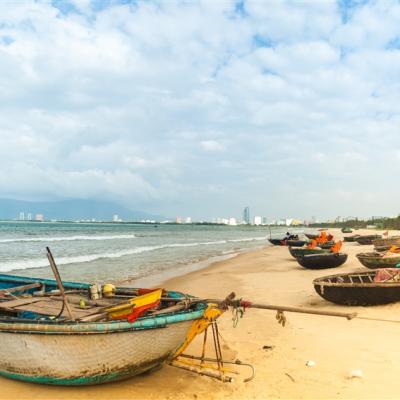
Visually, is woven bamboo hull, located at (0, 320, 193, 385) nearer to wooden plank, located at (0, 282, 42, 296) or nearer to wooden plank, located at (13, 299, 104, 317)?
wooden plank, located at (13, 299, 104, 317)

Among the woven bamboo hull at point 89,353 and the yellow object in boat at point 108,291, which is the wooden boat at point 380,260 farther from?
the woven bamboo hull at point 89,353

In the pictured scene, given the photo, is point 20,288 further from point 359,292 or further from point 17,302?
point 359,292

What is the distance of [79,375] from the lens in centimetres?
534

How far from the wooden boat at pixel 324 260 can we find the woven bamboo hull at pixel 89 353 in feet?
42.0

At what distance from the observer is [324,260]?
1734cm

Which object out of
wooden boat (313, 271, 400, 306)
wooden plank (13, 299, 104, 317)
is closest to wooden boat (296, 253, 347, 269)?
wooden boat (313, 271, 400, 306)

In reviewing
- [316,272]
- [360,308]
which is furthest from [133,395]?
[316,272]

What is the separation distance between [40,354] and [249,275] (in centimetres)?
1332

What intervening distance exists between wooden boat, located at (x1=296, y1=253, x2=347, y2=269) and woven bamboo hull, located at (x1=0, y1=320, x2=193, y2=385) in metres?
12.8

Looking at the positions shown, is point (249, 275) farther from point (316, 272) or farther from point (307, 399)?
point (307, 399)

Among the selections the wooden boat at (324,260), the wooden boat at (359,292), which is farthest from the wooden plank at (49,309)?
the wooden boat at (324,260)

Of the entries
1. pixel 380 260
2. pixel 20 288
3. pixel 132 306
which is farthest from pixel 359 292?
pixel 20 288

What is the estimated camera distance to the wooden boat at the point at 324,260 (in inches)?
→ 679

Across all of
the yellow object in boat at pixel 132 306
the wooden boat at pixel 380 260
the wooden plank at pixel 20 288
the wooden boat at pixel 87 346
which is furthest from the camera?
the wooden boat at pixel 380 260
